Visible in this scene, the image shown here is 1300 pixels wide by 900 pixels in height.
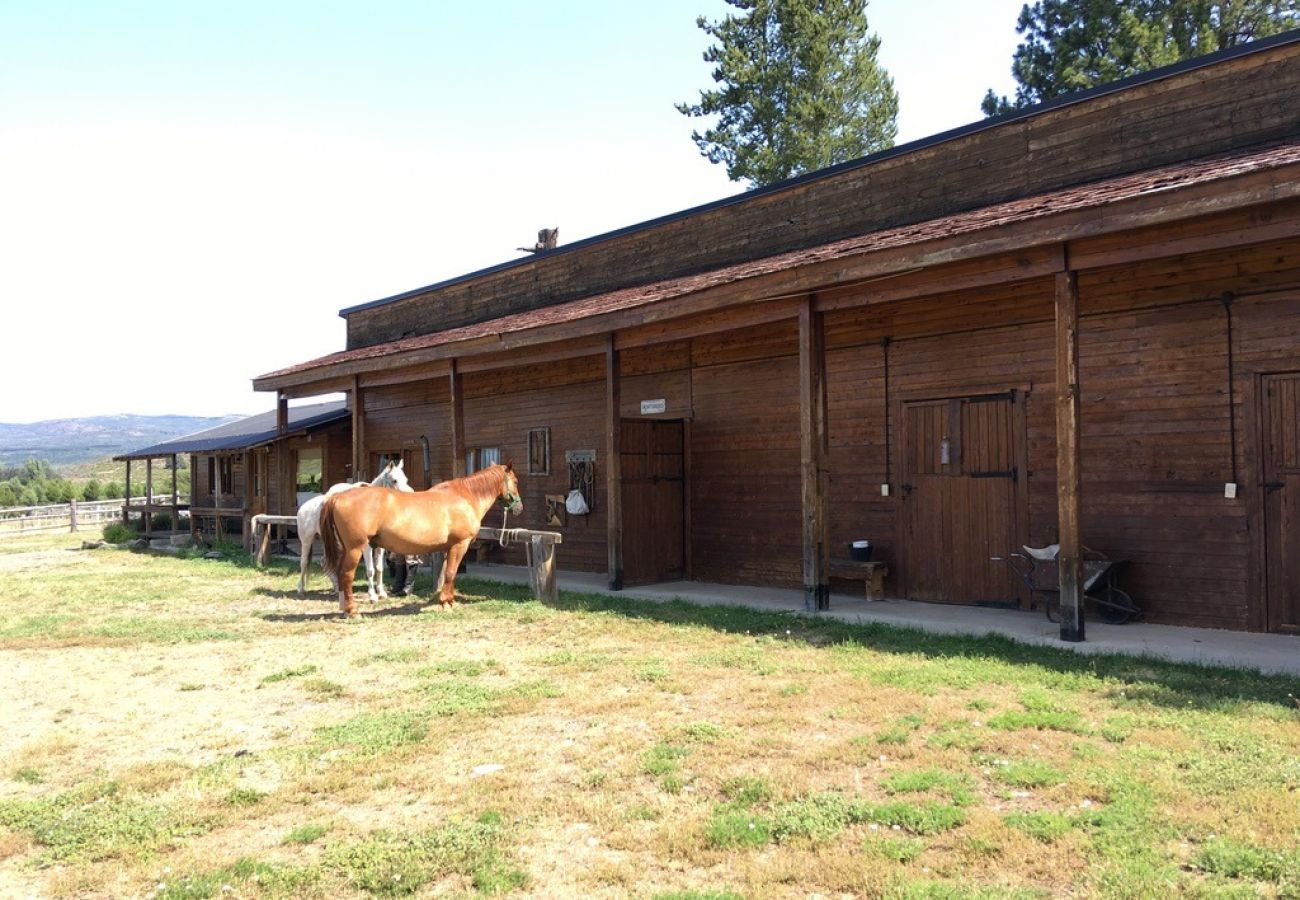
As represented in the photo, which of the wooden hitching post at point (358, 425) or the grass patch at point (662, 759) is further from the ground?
the wooden hitching post at point (358, 425)

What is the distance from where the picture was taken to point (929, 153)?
11500 millimetres

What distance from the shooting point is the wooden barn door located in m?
10.0

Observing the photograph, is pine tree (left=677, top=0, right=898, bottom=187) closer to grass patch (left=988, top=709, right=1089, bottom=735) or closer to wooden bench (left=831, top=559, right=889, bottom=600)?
wooden bench (left=831, top=559, right=889, bottom=600)

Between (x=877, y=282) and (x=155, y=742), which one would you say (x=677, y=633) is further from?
(x=155, y=742)

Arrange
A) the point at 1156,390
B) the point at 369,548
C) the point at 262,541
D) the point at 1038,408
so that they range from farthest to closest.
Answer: the point at 262,541 < the point at 369,548 < the point at 1038,408 < the point at 1156,390

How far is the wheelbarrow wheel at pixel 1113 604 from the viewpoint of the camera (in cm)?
877

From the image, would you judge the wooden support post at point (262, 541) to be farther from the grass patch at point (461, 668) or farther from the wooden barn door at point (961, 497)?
the wooden barn door at point (961, 497)

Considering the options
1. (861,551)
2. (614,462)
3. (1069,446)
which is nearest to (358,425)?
(614,462)

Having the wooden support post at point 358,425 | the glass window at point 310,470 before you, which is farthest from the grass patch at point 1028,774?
the glass window at point 310,470

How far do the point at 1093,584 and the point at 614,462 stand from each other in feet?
19.3

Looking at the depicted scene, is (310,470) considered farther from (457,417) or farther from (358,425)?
(457,417)

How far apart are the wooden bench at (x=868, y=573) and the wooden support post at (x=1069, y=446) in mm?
3013

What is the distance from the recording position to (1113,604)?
871 cm

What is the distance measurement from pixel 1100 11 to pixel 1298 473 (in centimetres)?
2120
